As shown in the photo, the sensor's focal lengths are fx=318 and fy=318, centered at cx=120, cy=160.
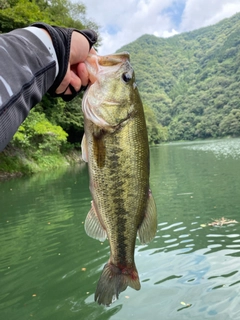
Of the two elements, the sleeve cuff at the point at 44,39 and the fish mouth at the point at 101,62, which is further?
the fish mouth at the point at 101,62

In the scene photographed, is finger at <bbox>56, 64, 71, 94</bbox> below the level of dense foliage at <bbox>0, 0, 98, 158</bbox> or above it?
below

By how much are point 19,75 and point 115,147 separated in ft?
2.77

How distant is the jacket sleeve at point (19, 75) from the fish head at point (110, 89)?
48 cm

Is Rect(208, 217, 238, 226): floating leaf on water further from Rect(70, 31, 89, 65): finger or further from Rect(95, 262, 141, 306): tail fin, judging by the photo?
Rect(70, 31, 89, 65): finger

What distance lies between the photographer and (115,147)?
1.95 metres

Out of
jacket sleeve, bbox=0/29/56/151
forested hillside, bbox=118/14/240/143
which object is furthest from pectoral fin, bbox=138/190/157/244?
forested hillside, bbox=118/14/240/143

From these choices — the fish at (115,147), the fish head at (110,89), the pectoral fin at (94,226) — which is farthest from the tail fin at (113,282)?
the fish head at (110,89)

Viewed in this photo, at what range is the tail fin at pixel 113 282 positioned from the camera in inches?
87.7

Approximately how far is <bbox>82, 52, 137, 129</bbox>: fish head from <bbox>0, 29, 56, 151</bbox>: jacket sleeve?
0.48 m

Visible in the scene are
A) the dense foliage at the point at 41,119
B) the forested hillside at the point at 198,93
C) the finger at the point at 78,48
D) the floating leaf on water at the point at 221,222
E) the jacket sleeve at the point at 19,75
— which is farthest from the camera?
the forested hillside at the point at 198,93

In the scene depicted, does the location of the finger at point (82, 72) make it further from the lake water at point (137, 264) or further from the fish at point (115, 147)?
the lake water at point (137, 264)

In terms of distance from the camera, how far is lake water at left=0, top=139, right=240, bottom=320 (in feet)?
15.9

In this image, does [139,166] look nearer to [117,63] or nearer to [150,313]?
[117,63]

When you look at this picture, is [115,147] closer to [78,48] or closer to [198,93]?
[78,48]
